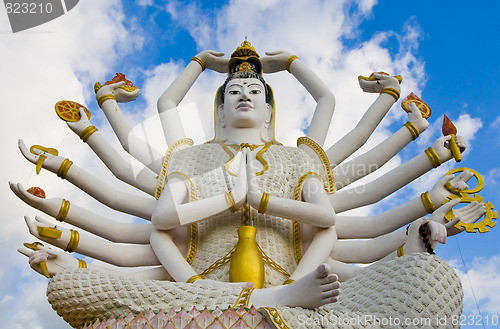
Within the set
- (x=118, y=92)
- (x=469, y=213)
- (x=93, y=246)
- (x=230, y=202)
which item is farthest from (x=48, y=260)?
(x=469, y=213)

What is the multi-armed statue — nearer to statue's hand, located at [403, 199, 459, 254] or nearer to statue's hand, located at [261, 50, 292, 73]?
statue's hand, located at [403, 199, 459, 254]

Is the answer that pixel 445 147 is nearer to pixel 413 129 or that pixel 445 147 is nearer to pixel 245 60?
pixel 413 129

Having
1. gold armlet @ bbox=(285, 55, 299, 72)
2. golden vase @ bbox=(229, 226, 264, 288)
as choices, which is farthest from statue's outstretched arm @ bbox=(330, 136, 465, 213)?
gold armlet @ bbox=(285, 55, 299, 72)

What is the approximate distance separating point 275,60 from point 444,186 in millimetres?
2703

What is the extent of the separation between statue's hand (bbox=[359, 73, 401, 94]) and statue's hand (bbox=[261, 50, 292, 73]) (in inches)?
39.1

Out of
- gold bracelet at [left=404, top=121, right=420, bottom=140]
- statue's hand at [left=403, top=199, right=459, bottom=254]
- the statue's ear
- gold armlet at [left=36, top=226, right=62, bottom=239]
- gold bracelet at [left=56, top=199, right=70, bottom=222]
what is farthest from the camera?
the statue's ear

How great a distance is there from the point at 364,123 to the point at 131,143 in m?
2.57

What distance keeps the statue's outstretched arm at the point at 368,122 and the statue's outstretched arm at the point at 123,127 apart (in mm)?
1913

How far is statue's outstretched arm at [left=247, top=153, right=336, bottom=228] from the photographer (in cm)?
475

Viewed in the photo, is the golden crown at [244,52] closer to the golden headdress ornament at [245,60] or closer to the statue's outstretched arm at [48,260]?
the golden headdress ornament at [245,60]

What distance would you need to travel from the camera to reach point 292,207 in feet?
15.7

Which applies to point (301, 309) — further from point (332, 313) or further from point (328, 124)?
point (328, 124)

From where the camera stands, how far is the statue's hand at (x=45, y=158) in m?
5.28

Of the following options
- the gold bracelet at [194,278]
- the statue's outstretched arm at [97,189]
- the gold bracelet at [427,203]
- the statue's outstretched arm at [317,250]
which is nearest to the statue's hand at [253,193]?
the statue's outstretched arm at [317,250]
